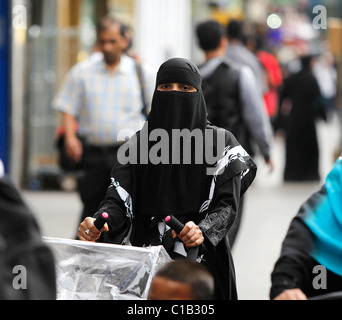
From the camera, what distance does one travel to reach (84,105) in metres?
7.15

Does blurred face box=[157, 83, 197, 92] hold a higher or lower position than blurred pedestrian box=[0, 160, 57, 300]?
higher

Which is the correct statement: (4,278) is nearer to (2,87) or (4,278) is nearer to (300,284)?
(300,284)

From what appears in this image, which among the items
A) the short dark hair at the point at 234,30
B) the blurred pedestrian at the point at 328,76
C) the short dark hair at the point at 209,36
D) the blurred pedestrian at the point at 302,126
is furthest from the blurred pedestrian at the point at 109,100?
the blurred pedestrian at the point at 328,76

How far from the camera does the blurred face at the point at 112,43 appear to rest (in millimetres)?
6926

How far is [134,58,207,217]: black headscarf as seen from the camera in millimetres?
4215

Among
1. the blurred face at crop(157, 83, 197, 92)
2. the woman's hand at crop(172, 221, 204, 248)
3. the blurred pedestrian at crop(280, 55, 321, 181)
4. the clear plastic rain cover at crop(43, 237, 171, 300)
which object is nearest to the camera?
the clear plastic rain cover at crop(43, 237, 171, 300)

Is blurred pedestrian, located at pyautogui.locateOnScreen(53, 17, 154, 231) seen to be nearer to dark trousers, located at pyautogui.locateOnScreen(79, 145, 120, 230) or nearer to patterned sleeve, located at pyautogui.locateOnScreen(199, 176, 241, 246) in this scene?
dark trousers, located at pyautogui.locateOnScreen(79, 145, 120, 230)

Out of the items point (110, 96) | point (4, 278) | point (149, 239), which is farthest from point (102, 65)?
point (4, 278)

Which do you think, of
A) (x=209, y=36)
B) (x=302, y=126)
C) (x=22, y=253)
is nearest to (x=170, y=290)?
(x=22, y=253)

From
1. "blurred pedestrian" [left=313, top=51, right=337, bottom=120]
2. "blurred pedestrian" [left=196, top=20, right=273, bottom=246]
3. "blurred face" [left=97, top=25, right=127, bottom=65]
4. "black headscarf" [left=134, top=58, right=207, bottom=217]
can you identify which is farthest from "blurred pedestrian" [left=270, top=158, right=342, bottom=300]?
"blurred pedestrian" [left=313, top=51, right=337, bottom=120]

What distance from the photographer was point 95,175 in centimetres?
687

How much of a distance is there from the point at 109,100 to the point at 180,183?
282cm

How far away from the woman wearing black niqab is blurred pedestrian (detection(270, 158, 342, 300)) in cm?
62
